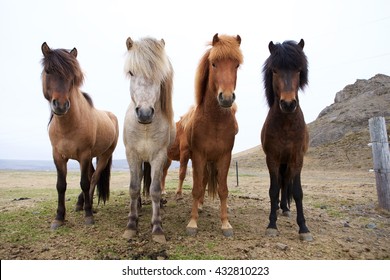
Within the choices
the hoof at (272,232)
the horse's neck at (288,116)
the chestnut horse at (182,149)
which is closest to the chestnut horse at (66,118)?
the chestnut horse at (182,149)

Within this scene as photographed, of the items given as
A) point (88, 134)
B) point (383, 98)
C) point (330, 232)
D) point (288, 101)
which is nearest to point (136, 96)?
point (88, 134)

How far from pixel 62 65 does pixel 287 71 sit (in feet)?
11.0

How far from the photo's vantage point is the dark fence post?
6.48 meters

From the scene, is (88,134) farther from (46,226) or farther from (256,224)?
(256,224)

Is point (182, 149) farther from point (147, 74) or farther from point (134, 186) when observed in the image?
point (147, 74)

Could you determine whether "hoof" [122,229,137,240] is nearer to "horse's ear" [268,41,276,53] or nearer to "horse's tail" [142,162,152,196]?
"horse's tail" [142,162,152,196]

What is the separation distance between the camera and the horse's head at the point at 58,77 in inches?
166

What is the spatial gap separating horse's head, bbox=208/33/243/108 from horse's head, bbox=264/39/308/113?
0.54 meters

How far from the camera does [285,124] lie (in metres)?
4.50

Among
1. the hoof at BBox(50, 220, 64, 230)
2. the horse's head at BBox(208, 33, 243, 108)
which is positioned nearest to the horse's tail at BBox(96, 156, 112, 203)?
the hoof at BBox(50, 220, 64, 230)

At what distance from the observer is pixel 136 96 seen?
398 centimetres

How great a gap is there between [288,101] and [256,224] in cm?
228

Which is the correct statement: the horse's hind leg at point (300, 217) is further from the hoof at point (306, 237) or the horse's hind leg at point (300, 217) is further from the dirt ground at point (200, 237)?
the dirt ground at point (200, 237)

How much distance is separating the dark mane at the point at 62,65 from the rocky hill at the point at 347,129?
799 inches
